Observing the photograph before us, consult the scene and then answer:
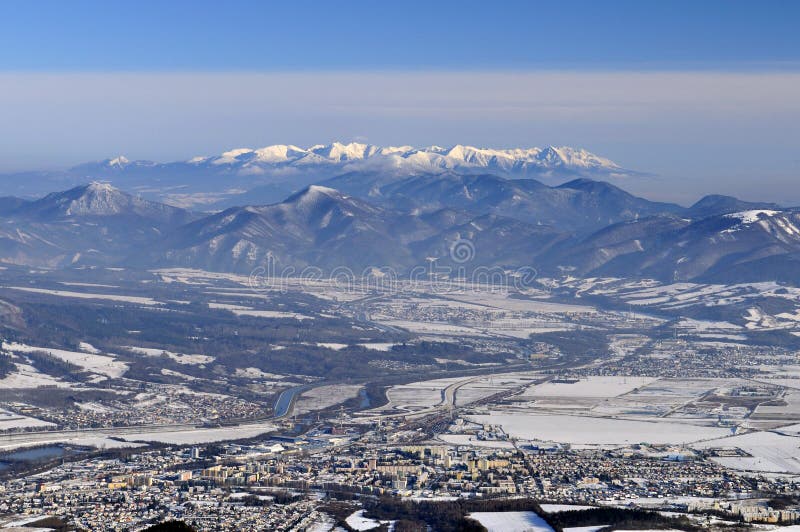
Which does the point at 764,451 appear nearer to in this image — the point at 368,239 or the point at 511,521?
the point at 511,521

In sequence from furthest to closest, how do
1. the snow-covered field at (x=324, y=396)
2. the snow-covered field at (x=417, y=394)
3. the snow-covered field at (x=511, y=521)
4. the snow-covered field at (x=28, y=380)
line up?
the snow-covered field at (x=28, y=380) → the snow-covered field at (x=417, y=394) → the snow-covered field at (x=324, y=396) → the snow-covered field at (x=511, y=521)

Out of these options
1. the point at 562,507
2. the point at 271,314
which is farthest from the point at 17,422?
the point at 271,314

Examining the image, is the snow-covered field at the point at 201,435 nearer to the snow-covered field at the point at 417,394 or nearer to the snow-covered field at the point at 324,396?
the snow-covered field at the point at 324,396

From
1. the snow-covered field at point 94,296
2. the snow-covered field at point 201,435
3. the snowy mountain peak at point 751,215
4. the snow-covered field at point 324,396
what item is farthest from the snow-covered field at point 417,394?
the snowy mountain peak at point 751,215

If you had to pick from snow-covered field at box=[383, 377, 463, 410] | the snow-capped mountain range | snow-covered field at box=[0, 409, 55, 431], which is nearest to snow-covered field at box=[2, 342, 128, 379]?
snow-covered field at box=[0, 409, 55, 431]

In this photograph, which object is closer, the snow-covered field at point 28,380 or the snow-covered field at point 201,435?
the snow-covered field at point 201,435

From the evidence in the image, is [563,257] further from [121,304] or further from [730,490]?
[730,490]
